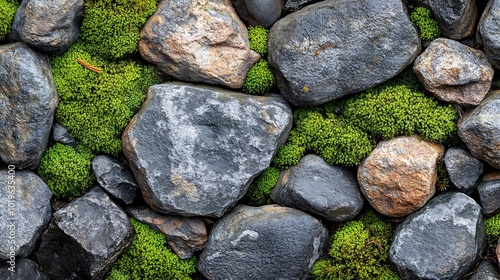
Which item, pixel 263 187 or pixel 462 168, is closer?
pixel 462 168

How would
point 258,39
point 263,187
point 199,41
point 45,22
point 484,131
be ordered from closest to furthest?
point 484,131
point 45,22
point 199,41
point 258,39
point 263,187

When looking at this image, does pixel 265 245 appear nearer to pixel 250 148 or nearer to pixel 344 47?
pixel 250 148

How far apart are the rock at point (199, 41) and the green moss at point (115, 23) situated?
8 cm

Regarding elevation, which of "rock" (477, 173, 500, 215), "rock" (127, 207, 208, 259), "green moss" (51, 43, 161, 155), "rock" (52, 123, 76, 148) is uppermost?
"green moss" (51, 43, 161, 155)

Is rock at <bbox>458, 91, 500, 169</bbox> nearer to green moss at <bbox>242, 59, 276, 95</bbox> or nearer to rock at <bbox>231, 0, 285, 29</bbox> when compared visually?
green moss at <bbox>242, 59, 276, 95</bbox>

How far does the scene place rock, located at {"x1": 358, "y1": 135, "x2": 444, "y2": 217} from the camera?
4.57 m

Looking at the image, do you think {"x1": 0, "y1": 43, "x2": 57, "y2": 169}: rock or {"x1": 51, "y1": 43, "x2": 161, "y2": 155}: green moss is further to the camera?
{"x1": 51, "y1": 43, "x2": 161, "y2": 155}: green moss

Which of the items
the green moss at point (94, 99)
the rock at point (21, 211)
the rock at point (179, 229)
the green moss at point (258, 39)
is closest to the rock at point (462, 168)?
the green moss at point (258, 39)

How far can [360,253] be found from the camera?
481 centimetres

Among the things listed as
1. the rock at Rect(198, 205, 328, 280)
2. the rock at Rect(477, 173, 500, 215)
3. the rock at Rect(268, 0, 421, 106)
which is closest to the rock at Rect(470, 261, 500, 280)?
the rock at Rect(477, 173, 500, 215)

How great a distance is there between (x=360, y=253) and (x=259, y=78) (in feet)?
5.76

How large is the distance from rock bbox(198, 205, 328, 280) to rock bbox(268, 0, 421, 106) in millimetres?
1085

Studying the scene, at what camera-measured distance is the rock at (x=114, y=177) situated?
190 inches

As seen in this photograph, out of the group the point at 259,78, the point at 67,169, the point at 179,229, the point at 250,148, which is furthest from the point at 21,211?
the point at 259,78
